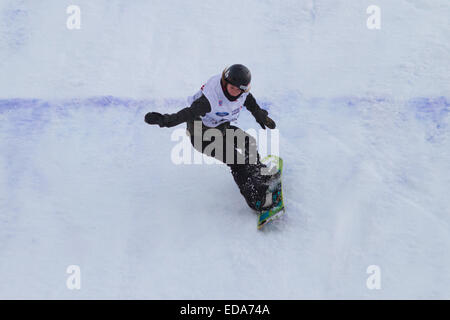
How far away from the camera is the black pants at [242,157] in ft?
13.9

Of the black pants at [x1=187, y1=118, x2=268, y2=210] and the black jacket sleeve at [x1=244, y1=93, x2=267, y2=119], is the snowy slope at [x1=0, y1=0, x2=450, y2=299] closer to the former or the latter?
the black pants at [x1=187, y1=118, x2=268, y2=210]

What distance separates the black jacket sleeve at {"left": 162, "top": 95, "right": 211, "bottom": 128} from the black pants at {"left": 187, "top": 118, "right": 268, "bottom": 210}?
0.33 meters

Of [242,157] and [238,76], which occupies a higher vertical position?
[238,76]

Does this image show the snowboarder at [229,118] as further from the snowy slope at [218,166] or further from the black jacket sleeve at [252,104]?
the snowy slope at [218,166]

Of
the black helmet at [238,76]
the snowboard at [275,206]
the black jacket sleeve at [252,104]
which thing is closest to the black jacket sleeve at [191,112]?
the black helmet at [238,76]

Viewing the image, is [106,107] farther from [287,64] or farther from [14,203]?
[287,64]

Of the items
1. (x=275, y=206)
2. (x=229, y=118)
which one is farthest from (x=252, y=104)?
(x=275, y=206)

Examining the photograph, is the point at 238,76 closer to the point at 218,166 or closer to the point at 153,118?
the point at 153,118

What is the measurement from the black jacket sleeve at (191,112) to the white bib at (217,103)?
0.18ft

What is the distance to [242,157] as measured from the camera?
4312mm

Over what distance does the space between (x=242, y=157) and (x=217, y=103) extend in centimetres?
66

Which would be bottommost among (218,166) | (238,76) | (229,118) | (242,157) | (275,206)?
(275,206)

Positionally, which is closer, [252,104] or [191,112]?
[191,112]

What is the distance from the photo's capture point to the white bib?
3.90m
